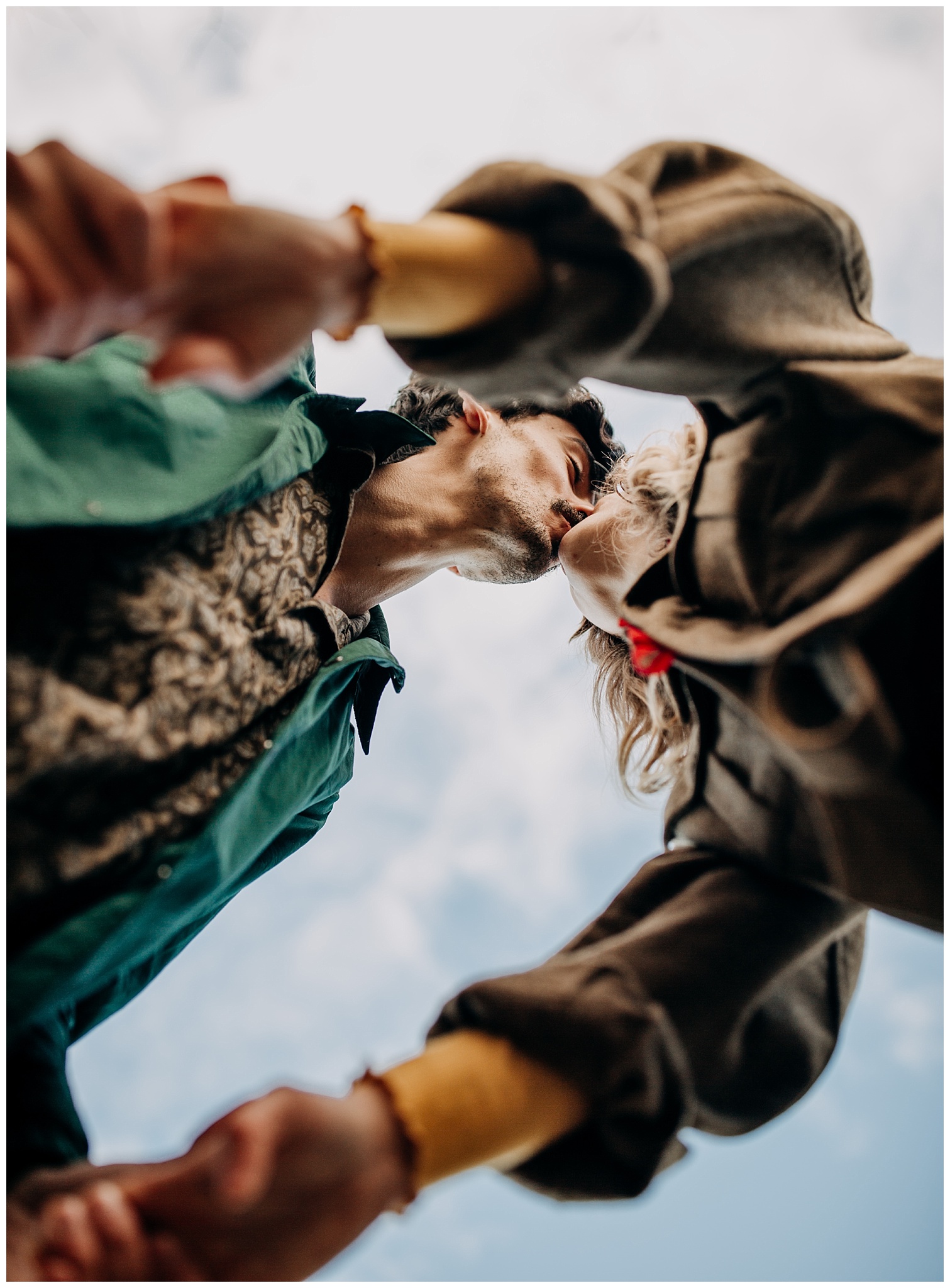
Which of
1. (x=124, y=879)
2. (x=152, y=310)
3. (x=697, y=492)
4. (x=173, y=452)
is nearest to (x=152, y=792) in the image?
(x=124, y=879)

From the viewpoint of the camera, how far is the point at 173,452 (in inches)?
34.4

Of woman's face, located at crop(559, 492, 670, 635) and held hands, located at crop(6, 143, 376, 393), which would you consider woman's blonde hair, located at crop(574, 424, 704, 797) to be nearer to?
woman's face, located at crop(559, 492, 670, 635)

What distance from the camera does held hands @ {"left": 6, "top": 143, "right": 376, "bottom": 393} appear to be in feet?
1.78

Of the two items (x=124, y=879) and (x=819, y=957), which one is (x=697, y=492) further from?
(x=124, y=879)

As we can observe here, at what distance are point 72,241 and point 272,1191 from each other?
0.65m

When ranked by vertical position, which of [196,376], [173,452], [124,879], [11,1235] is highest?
[196,376]

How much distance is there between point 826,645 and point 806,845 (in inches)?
9.0

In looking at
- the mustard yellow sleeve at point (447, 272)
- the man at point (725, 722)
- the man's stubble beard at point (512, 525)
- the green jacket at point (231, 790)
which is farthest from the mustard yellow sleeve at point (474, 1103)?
the man's stubble beard at point (512, 525)

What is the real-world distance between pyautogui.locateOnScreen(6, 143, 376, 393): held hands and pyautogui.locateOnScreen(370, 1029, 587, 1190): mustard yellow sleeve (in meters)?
0.52

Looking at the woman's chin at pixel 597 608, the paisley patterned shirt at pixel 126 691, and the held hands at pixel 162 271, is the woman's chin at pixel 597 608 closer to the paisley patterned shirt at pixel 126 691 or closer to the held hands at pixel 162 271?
the paisley patterned shirt at pixel 126 691

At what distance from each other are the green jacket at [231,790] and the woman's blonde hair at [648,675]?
428mm

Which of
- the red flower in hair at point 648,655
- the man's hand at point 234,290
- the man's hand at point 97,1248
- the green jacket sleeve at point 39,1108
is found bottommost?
the green jacket sleeve at point 39,1108

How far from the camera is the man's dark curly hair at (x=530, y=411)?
160 cm

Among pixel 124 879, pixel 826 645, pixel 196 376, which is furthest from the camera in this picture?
pixel 124 879
